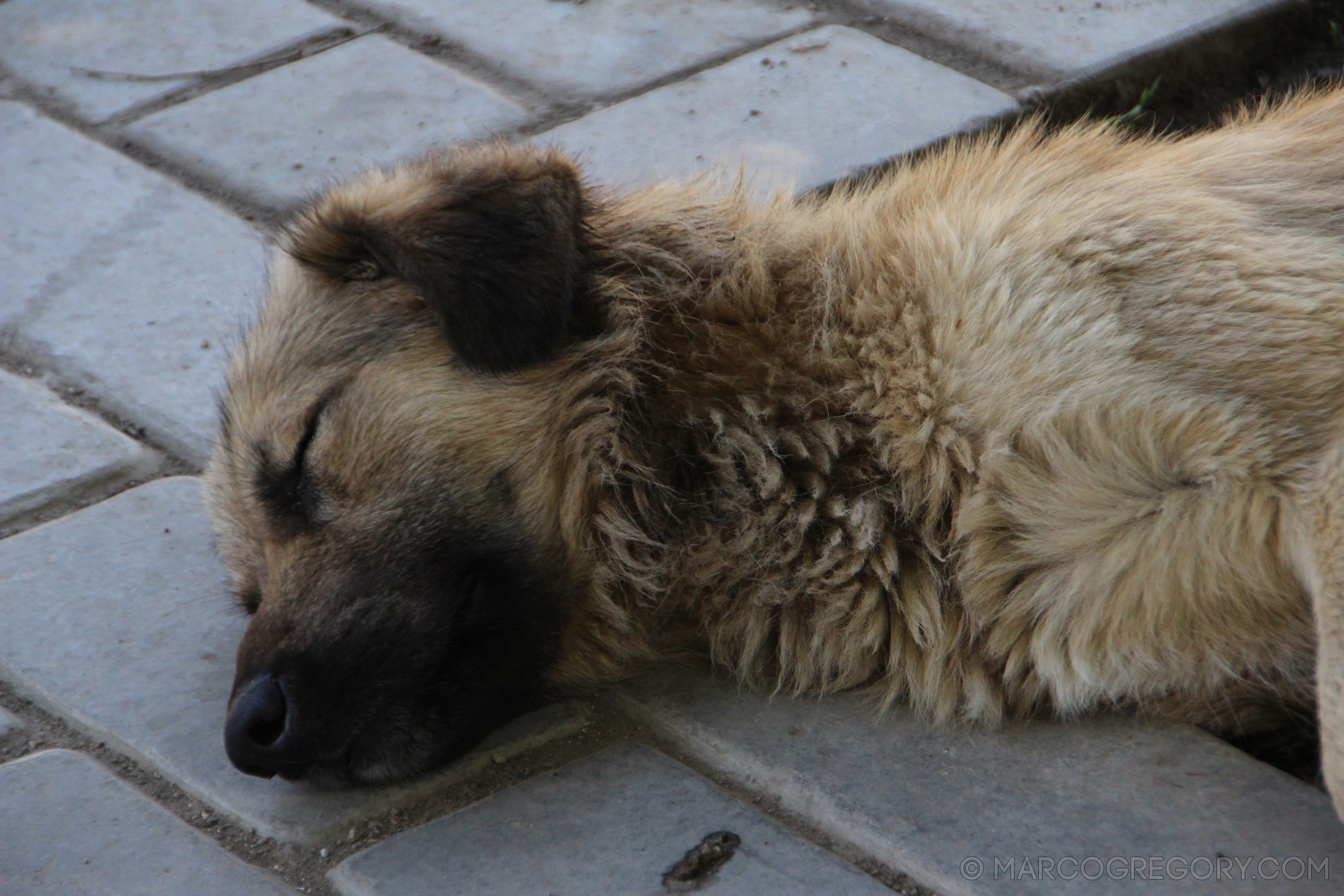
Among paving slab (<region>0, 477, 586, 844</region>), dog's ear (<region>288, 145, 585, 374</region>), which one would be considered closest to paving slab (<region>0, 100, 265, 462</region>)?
paving slab (<region>0, 477, 586, 844</region>)

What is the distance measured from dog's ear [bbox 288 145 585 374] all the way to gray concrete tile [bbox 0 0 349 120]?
274 cm

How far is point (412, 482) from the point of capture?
2.57 m

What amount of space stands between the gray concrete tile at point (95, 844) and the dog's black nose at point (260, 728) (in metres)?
0.16

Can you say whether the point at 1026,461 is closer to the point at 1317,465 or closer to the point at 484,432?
the point at 1317,465

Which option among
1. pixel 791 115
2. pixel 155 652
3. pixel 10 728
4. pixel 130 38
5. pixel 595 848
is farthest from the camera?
pixel 130 38

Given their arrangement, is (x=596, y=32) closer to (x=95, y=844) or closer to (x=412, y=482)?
(x=412, y=482)

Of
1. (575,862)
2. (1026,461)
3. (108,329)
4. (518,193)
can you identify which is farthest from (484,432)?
(108,329)

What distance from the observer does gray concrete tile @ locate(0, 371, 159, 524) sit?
10.9 feet

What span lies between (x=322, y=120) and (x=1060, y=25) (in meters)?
2.64

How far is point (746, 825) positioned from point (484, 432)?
90 cm

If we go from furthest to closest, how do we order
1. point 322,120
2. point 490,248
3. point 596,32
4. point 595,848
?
point 596,32
point 322,120
point 490,248
point 595,848

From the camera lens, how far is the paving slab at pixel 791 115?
421cm

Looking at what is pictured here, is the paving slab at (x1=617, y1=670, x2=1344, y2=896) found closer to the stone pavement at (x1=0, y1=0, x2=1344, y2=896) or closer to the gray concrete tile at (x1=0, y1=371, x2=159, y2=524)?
the stone pavement at (x1=0, y1=0, x2=1344, y2=896)

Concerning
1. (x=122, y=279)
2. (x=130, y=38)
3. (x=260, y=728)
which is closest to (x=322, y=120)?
(x=122, y=279)
